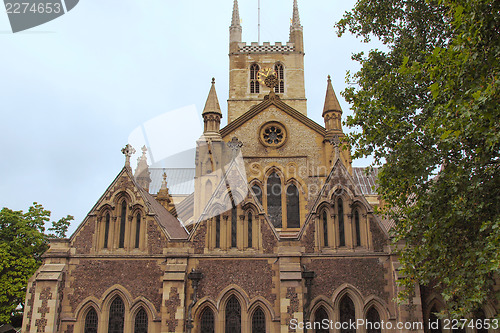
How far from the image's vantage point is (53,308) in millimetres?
16594

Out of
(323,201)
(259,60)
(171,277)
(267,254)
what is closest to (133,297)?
(171,277)

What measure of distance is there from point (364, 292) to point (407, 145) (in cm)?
596

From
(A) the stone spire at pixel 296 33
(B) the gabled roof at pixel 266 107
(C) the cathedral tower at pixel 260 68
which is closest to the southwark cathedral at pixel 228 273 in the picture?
(B) the gabled roof at pixel 266 107

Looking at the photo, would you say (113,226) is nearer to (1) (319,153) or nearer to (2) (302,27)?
(1) (319,153)

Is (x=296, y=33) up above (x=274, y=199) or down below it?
above

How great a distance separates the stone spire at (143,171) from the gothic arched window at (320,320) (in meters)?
27.2

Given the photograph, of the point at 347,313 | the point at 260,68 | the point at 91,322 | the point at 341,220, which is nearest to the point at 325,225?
the point at 341,220

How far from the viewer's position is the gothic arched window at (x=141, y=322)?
16781 millimetres

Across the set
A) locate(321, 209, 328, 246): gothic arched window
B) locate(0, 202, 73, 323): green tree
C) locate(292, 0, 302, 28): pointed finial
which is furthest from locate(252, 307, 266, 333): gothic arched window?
locate(292, 0, 302, 28): pointed finial

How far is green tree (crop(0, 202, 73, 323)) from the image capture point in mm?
28453

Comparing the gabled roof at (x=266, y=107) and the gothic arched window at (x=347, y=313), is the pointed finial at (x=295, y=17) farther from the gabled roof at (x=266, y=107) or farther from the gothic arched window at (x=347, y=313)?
the gothic arched window at (x=347, y=313)

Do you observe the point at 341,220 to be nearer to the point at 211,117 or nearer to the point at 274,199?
the point at 274,199

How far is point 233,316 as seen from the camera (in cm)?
1684

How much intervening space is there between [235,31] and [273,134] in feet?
82.9
